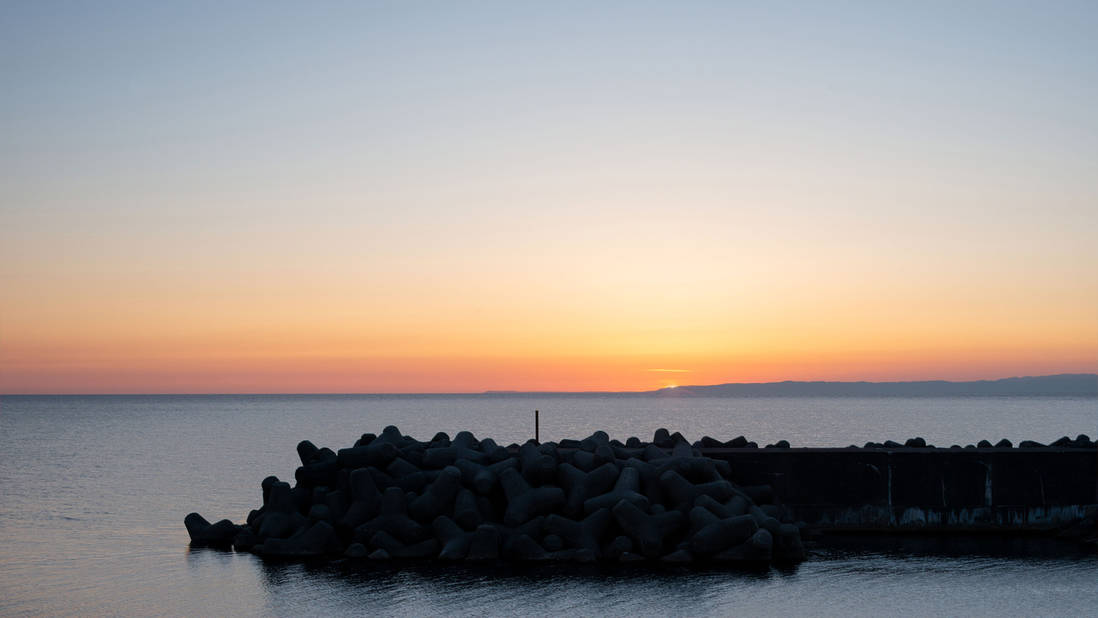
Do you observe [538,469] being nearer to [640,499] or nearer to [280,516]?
[640,499]

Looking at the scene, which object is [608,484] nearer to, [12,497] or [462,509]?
[462,509]

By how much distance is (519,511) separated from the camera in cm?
1224

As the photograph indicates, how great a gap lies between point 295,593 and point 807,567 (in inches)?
233

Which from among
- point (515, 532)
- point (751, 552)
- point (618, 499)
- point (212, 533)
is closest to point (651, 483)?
point (618, 499)

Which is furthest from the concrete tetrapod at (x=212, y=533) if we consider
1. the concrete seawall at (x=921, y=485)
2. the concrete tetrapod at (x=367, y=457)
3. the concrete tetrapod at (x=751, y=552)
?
the concrete seawall at (x=921, y=485)

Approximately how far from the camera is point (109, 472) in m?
28.5

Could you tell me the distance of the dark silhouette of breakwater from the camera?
39.0 feet

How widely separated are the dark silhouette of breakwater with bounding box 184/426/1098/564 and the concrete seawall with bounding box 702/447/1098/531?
16mm

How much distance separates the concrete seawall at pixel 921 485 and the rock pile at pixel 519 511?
462mm

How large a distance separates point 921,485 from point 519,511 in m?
6.07

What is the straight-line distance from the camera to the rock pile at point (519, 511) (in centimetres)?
1180

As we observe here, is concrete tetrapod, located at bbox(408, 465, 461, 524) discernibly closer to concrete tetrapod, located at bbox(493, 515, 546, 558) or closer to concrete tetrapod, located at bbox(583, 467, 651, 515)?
concrete tetrapod, located at bbox(493, 515, 546, 558)

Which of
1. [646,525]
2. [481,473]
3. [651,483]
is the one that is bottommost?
[646,525]

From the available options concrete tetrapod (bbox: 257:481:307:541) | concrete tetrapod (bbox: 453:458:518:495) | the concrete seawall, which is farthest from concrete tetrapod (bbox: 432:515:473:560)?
the concrete seawall
